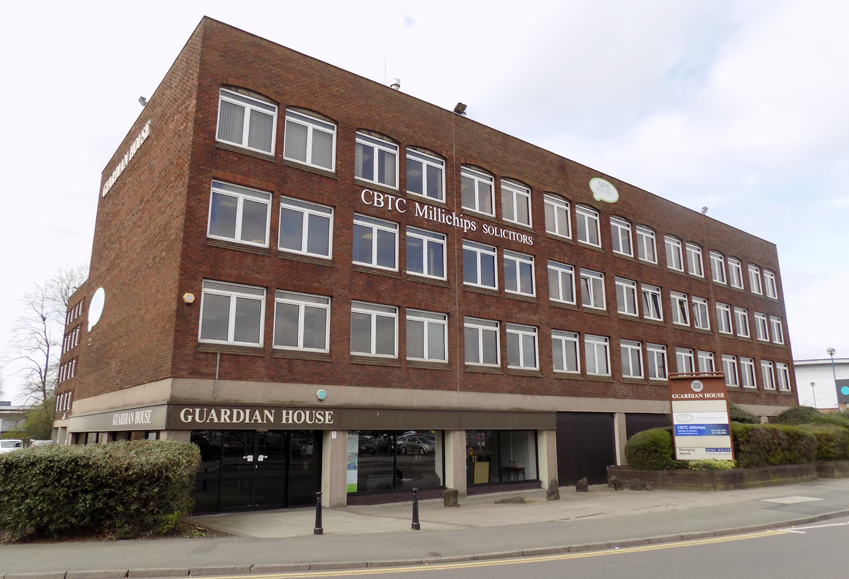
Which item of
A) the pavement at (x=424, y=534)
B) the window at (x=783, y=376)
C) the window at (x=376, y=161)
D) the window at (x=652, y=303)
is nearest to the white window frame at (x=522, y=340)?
the pavement at (x=424, y=534)

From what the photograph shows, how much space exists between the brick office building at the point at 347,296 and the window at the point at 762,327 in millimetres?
11851

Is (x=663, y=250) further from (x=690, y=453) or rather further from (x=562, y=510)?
(x=562, y=510)

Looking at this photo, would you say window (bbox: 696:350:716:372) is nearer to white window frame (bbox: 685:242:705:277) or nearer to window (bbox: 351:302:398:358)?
white window frame (bbox: 685:242:705:277)

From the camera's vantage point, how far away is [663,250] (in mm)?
32062

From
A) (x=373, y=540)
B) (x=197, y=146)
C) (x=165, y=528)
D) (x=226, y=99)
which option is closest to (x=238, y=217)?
(x=197, y=146)

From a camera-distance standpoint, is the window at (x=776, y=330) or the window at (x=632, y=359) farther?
the window at (x=776, y=330)

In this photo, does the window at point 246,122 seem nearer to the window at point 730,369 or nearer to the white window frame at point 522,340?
the white window frame at point 522,340

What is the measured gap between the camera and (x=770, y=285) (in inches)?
1574

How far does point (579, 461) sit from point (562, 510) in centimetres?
942

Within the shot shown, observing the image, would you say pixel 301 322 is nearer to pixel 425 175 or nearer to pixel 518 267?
pixel 425 175

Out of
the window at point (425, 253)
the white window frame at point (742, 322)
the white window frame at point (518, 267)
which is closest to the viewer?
the window at point (425, 253)

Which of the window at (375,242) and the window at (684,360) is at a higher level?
the window at (375,242)

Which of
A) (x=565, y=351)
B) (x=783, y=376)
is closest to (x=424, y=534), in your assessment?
(x=565, y=351)

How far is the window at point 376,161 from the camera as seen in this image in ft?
69.9
